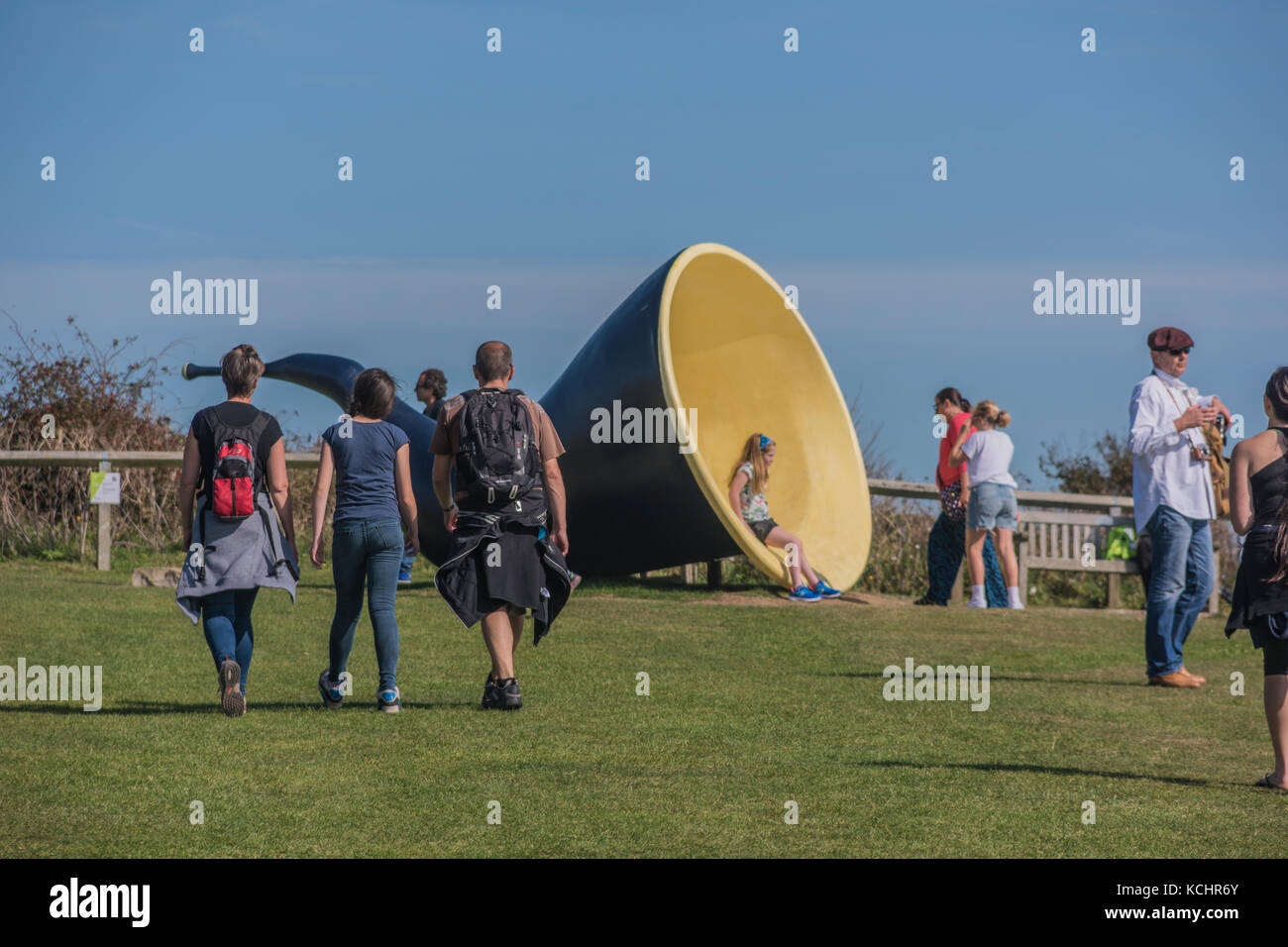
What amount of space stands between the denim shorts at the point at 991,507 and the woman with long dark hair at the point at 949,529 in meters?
0.33

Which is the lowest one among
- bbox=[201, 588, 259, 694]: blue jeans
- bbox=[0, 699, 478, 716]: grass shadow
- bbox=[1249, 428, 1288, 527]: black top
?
bbox=[0, 699, 478, 716]: grass shadow

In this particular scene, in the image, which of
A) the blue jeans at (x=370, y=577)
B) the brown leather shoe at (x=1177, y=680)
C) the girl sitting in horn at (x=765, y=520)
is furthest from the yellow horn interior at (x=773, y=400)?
the blue jeans at (x=370, y=577)

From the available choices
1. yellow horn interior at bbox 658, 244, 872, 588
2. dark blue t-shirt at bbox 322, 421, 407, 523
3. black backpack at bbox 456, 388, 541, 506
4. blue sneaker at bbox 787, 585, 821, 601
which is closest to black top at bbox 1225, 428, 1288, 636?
black backpack at bbox 456, 388, 541, 506

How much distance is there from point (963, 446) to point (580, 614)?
12.9ft

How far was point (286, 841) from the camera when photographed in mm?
4711

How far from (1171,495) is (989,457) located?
433 centimetres

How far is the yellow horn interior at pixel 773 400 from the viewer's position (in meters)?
15.0

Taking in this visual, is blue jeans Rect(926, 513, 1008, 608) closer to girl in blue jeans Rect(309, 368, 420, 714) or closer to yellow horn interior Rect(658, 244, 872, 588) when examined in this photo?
yellow horn interior Rect(658, 244, 872, 588)

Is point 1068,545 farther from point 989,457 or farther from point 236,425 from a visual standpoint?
point 236,425

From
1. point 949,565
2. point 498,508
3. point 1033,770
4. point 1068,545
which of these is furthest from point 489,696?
point 1068,545

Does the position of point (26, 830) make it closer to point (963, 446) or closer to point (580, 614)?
point (580, 614)

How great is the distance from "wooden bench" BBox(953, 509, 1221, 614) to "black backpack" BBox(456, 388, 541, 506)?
808cm

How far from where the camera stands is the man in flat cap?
8.72 metres
